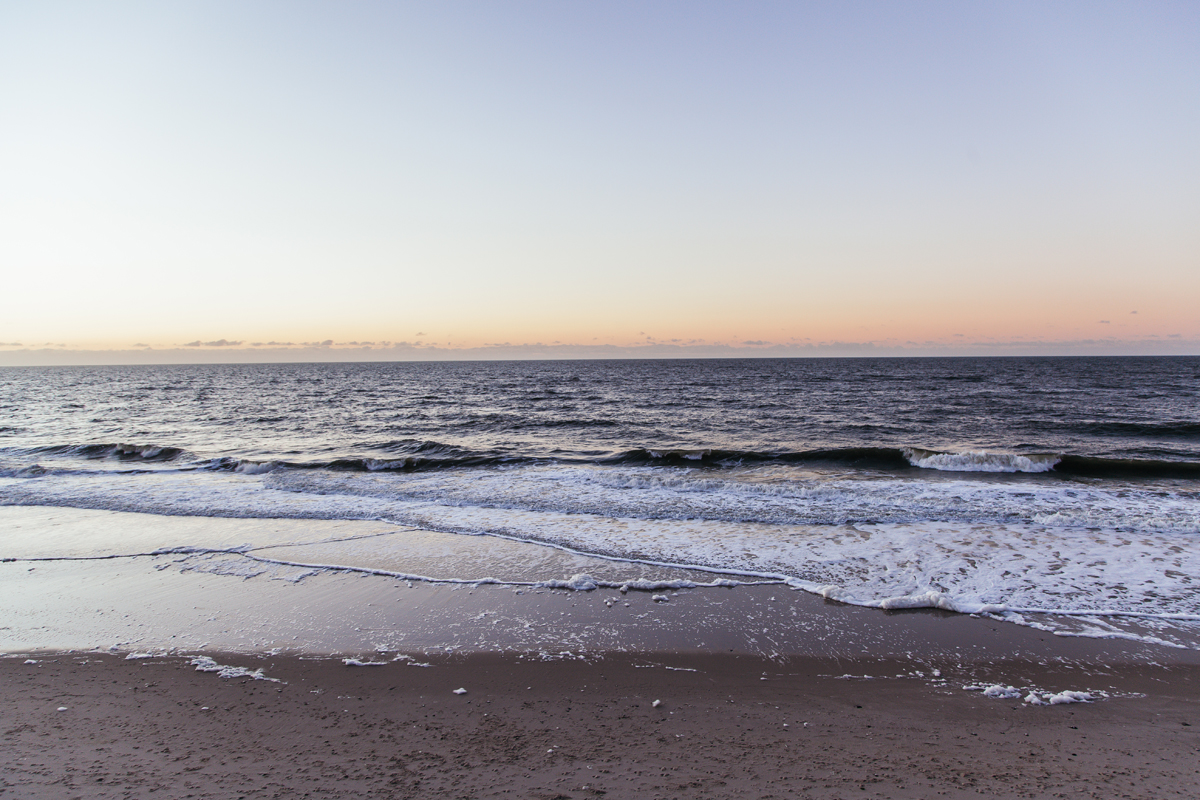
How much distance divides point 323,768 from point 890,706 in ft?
14.9

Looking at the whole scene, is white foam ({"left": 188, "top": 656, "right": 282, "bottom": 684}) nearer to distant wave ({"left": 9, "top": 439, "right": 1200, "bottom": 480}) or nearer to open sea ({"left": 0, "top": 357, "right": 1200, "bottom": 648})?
open sea ({"left": 0, "top": 357, "right": 1200, "bottom": 648})

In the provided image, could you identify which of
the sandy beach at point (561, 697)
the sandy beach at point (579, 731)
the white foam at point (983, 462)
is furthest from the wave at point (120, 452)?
the white foam at point (983, 462)

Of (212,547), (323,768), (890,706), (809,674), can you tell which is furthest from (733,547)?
(212,547)

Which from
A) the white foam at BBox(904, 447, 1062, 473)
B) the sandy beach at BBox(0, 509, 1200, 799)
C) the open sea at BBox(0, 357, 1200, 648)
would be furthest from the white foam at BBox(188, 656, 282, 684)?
the white foam at BBox(904, 447, 1062, 473)

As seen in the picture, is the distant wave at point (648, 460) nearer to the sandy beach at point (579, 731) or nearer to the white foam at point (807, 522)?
the white foam at point (807, 522)

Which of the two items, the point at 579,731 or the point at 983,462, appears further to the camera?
the point at 983,462

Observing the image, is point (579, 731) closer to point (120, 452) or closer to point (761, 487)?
point (761, 487)

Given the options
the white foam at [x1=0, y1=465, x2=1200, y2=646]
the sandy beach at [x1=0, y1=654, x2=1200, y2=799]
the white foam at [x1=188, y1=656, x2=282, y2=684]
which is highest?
the sandy beach at [x1=0, y1=654, x2=1200, y2=799]

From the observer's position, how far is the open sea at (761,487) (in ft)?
26.5

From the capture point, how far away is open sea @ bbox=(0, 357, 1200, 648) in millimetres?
8070

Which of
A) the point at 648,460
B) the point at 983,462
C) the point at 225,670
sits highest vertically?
the point at 983,462

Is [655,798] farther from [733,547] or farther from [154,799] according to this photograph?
[733,547]

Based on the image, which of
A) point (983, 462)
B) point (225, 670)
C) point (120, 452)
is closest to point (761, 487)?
point (983, 462)

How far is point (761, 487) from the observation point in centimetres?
1437
